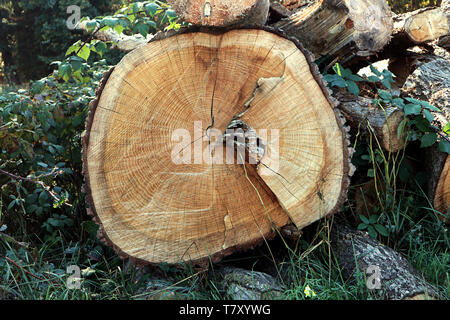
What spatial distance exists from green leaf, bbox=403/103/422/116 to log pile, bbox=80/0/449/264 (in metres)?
0.42

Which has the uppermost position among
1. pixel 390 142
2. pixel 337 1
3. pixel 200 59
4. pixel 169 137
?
pixel 337 1

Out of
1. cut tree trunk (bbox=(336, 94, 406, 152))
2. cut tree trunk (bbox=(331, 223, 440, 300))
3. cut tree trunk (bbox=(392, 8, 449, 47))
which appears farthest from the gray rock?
cut tree trunk (bbox=(392, 8, 449, 47))

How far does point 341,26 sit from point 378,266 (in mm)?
1209

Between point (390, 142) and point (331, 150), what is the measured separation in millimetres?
424

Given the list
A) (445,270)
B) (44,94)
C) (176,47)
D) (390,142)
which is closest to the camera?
(176,47)

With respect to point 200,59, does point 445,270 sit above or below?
below

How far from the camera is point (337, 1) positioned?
2.33m

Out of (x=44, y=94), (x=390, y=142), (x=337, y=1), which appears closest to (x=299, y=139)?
(x=390, y=142)

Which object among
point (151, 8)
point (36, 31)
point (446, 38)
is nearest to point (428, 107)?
point (446, 38)

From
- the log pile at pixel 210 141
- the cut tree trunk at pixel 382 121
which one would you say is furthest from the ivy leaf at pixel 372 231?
the cut tree trunk at pixel 382 121

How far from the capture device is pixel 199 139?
2.12 meters

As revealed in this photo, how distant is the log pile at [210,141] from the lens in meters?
2.07

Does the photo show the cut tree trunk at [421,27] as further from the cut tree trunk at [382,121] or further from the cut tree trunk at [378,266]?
the cut tree trunk at [378,266]
